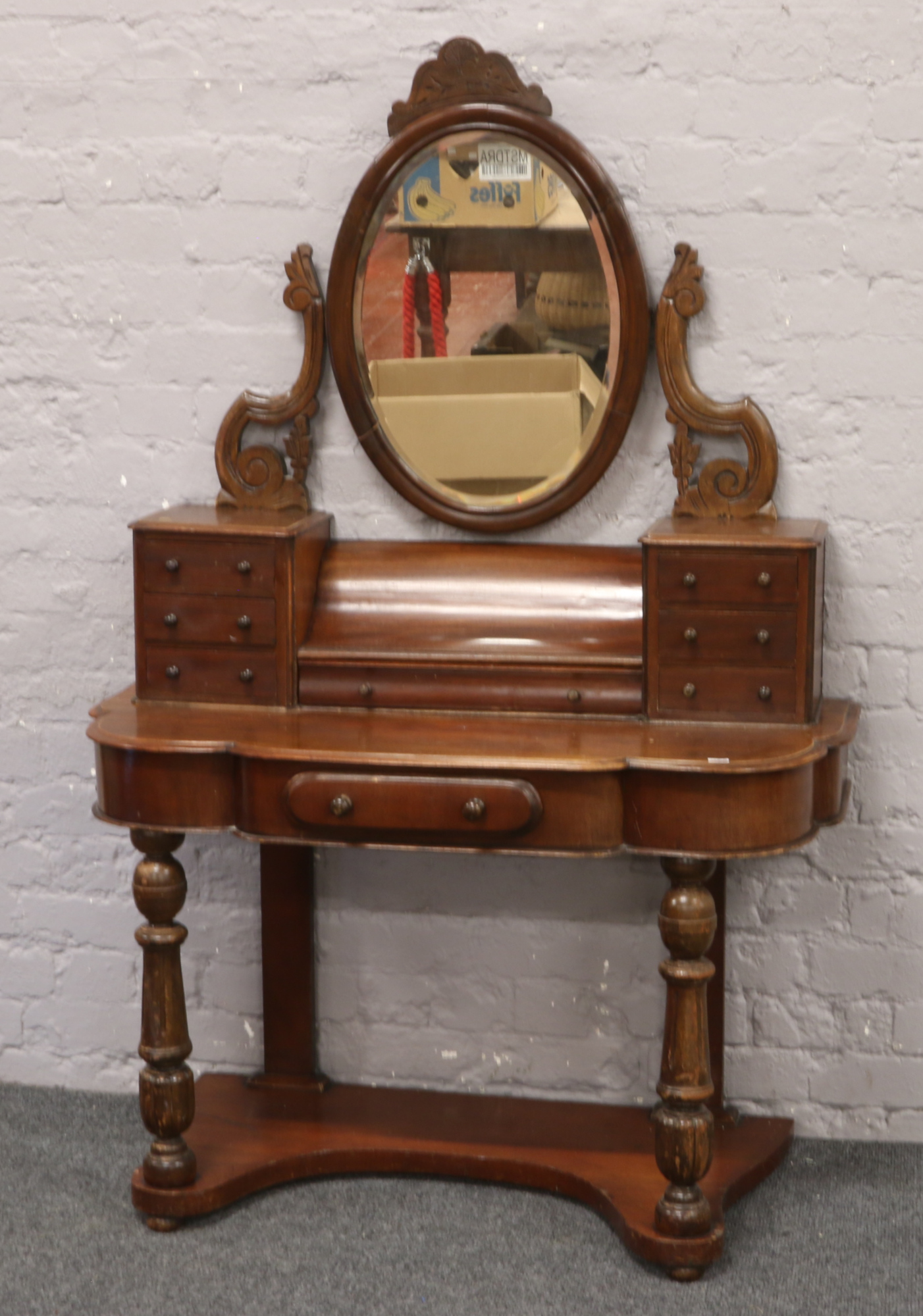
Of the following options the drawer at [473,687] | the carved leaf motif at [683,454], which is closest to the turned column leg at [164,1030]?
the drawer at [473,687]

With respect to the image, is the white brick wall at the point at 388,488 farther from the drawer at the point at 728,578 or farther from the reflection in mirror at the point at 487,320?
the drawer at the point at 728,578

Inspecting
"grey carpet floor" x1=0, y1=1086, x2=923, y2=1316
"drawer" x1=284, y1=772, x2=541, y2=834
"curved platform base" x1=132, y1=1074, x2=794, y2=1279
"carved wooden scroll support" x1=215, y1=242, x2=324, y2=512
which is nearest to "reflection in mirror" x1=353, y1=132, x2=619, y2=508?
"carved wooden scroll support" x1=215, y1=242, x2=324, y2=512

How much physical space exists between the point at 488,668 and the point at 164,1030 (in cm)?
84

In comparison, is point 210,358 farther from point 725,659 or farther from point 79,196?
point 725,659

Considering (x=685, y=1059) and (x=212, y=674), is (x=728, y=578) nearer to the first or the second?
(x=685, y=1059)

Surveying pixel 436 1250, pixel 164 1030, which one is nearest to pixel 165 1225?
pixel 164 1030

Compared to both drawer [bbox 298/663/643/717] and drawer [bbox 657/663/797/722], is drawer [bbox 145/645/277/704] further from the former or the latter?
drawer [bbox 657/663/797/722]

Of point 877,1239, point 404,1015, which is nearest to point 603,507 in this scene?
point 404,1015

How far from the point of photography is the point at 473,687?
269cm

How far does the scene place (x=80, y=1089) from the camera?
10.6 feet

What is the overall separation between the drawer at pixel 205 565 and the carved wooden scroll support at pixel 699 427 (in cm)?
75

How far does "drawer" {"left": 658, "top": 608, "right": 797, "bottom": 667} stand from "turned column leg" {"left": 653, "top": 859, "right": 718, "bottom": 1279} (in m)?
0.36

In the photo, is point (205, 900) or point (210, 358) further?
point (205, 900)

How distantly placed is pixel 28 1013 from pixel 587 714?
4.60ft
